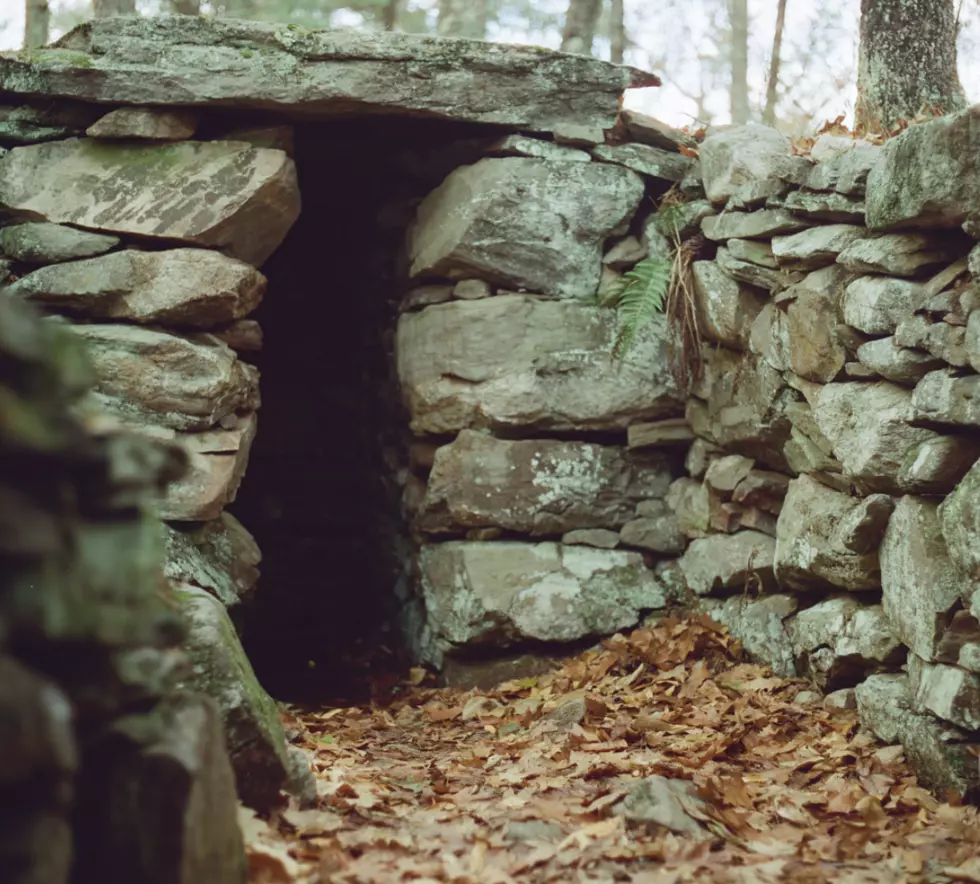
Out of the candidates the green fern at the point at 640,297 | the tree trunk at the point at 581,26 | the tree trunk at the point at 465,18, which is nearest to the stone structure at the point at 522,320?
the green fern at the point at 640,297

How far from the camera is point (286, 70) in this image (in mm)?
5590

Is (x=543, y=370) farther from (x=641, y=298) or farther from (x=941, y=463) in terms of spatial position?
(x=941, y=463)

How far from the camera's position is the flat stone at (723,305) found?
5.37 metres

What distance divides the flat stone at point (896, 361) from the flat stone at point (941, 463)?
0.29 meters

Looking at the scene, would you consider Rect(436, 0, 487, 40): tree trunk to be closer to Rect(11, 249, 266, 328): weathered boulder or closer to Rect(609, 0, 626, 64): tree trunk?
Rect(609, 0, 626, 64): tree trunk

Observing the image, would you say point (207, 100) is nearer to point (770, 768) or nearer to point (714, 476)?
point (714, 476)

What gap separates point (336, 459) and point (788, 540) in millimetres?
4120

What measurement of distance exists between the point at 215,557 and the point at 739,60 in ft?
34.7

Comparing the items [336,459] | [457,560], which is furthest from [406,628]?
[336,459]

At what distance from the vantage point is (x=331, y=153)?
7062mm

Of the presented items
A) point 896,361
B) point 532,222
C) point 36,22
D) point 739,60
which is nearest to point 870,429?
point 896,361

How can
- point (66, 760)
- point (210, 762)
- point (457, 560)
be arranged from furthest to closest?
point (457, 560)
point (210, 762)
point (66, 760)

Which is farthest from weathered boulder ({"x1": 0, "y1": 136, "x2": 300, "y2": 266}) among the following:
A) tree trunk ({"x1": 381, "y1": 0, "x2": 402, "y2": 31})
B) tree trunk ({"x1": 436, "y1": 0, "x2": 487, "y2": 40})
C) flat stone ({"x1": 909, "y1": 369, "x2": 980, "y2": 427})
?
tree trunk ({"x1": 436, "y1": 0, "x2": 487, "y2": 40})

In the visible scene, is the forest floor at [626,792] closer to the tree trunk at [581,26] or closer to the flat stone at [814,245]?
the flat stone at [814,245]
